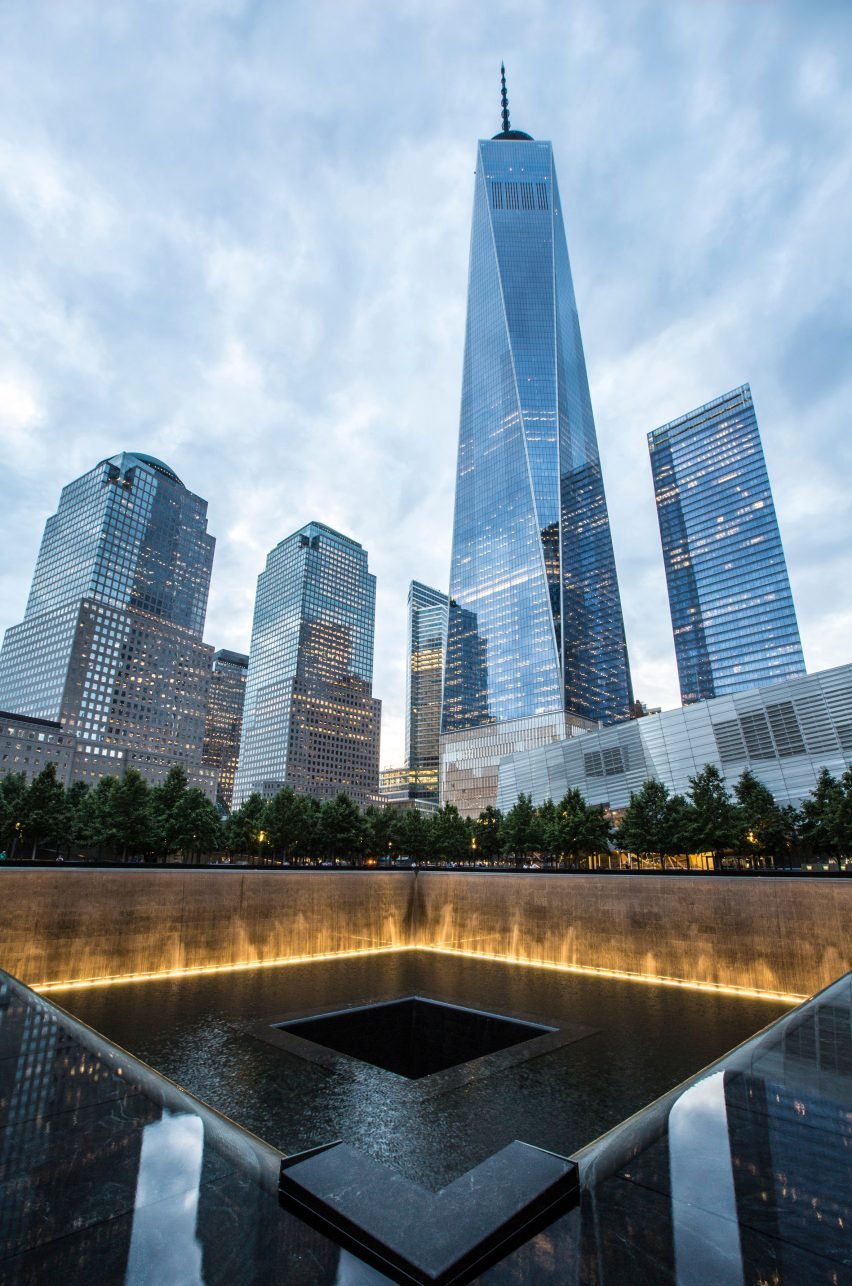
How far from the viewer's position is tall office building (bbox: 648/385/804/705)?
146500mm

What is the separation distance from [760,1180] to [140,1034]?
784 inches

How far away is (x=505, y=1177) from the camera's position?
19.5 ft

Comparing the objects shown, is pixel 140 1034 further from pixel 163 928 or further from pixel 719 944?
pixel 719 944

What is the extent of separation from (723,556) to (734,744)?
100410 millimetres

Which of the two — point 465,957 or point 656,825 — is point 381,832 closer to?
point 656,825

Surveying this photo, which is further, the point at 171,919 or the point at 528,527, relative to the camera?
the point at 528,527

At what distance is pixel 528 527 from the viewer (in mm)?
165125

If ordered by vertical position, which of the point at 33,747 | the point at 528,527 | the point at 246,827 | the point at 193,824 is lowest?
the point at 193,824

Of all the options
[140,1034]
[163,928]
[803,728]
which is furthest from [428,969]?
[803,728]

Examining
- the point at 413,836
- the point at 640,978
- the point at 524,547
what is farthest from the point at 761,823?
the point at 524,547

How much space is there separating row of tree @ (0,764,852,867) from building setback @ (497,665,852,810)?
342 centimetres

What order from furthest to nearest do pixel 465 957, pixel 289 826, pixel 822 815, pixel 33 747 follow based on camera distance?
pixel 33 747
pixel 289 826
pixel 822 815
pixel 465 957

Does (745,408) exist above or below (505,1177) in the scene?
above

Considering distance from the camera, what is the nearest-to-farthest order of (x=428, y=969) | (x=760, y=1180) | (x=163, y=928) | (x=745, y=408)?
(x=760, y=1180) < (x=163, y=928) < (x=428, y=969) < (x=745, y=408)
